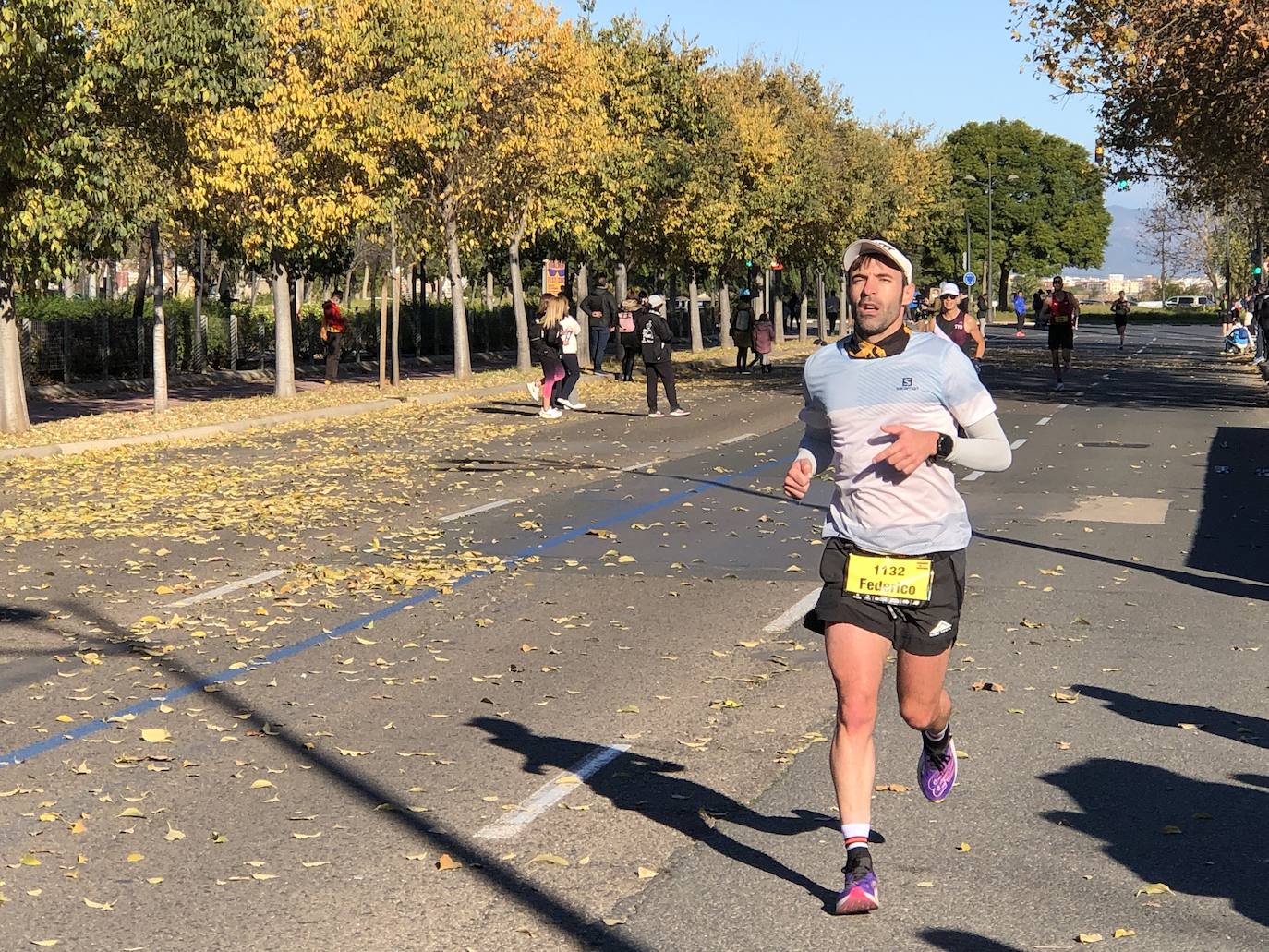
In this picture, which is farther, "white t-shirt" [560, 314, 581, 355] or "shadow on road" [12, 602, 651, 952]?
"white t-shirt" [560, 314, 581, 355]

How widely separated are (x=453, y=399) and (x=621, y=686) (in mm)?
24762

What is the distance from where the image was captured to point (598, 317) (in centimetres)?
4106

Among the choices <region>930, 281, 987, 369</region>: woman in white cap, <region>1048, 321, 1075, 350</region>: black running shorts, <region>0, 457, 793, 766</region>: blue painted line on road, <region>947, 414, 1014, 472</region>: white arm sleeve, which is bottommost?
<region>0, 457, 793, 766</region>: blue painted line on road

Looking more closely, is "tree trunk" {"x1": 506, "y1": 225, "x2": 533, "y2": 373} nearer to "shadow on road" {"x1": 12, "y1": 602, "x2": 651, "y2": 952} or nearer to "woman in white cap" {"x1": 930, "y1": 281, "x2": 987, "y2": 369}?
"woman in white cap" {"x1": 930, "y1": 281, "x2": 987, "y2": 369}

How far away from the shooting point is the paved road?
202 inches

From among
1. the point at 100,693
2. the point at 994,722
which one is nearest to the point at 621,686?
the point at 994,722

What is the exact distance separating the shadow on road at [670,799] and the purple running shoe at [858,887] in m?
0.16

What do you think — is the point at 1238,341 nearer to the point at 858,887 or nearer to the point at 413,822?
the point at 413,822

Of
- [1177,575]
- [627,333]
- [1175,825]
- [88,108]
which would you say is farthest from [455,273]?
[1175,825]

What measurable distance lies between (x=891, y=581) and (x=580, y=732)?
2516 millimetres

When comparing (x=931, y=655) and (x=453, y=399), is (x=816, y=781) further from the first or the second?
(x=453, y=399)

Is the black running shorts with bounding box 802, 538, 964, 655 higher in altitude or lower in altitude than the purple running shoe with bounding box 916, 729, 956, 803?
higher

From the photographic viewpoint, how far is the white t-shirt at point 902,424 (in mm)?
5164

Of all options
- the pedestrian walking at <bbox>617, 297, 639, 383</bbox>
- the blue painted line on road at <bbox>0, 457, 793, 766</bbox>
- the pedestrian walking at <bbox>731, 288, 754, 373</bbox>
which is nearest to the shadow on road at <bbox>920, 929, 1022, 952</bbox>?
the blue painted line on road at <bbox>0, 457, 793, 766</bbox>
